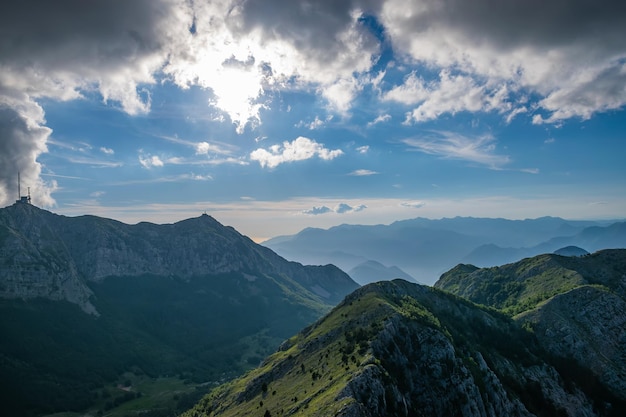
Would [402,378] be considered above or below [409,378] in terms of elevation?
above

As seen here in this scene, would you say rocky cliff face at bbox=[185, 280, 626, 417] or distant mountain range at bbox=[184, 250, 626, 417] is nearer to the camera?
rocky cliff face at bbox=[185, 280, 626, 417]

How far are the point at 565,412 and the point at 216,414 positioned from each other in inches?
5996

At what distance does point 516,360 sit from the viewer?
194m

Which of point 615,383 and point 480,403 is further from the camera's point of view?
point 615,383

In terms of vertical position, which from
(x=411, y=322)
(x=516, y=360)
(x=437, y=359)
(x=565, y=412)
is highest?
(x=411, y=322)

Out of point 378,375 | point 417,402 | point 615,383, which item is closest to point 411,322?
point 417,402

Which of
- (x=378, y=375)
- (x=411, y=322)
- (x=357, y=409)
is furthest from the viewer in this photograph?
(x=411, y=322)

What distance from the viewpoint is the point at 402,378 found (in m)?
138

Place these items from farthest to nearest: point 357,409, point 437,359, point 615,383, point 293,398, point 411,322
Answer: point 615,383
point 411,322
point 437,359
point 293,398
point 357,409

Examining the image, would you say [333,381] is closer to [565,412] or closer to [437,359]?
[437,359]

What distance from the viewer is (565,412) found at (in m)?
171

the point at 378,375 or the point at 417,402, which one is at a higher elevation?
the point at 378,375

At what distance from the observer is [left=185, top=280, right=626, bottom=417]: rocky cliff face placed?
118875 mm

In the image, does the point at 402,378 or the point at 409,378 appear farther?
the point at 409,378
